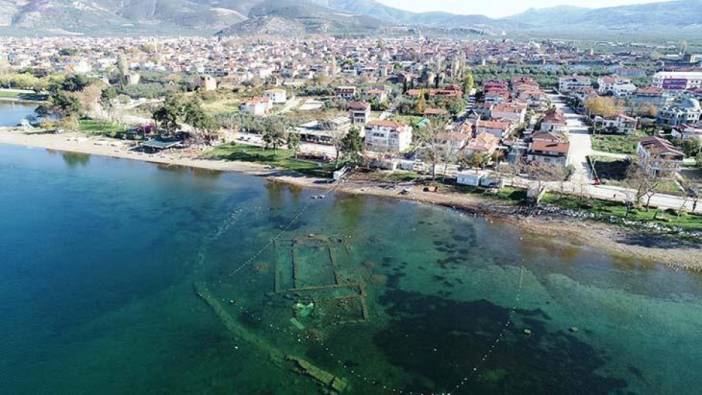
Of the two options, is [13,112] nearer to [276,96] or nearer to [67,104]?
[67,104]

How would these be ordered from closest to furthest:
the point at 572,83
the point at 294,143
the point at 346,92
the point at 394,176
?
the point at 394,176 → the point at 294,143 → the point at 346,92 → the point at 572,83

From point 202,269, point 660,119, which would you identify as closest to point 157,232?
point 202,269

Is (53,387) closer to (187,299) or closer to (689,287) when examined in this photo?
(187,299)

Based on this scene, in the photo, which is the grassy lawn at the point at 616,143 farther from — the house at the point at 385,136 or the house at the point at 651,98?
the house at the point at 385,136

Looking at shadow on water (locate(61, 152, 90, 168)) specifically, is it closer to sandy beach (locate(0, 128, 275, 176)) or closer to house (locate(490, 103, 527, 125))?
sandy beach (locate(0, 128, 275, 176))

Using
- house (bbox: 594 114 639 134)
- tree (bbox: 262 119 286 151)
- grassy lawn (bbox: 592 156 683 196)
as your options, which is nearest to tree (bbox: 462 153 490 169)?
grassy lawn (bbox: 592 156 683 196)

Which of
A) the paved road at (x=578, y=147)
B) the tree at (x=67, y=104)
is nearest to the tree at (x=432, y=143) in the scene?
the paved road at (x=578, y=147)

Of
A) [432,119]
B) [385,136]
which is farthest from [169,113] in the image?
[432,119]
